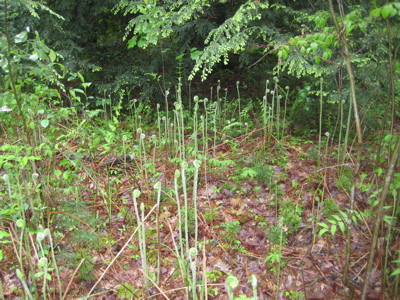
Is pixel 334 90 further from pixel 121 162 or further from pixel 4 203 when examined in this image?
pixel 4 203

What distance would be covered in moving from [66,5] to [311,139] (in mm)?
4062

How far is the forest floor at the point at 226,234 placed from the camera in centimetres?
238

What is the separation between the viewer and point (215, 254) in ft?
8.95

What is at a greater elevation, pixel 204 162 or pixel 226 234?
pixel 204 162

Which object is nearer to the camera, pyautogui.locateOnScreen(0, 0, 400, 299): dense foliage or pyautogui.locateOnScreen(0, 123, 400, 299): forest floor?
pyautogui.locateOnScreen(0, 0, 400, 299): dense foliage

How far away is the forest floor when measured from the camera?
93.5 inches

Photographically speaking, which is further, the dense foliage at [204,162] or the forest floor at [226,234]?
the forest floor at [226,234]

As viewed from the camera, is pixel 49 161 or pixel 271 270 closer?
pixel 271 270

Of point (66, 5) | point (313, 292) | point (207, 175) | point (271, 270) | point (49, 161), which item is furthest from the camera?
point (66, 5)

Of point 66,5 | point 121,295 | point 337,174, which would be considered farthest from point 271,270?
point 66,5

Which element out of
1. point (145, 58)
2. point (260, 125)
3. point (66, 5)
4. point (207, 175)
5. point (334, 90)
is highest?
point (66, 5)

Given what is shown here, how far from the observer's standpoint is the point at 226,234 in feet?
9.48

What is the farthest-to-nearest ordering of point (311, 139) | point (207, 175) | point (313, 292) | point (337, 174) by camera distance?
point (311, 139)
point (207, 175)
point (337, 174)
point (313, 292)

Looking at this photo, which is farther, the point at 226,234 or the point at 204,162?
the point at 204,162
